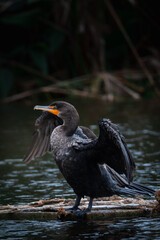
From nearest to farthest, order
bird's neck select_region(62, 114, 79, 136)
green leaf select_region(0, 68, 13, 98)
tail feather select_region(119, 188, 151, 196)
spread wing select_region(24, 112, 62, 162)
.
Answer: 1. tail feather select_region(119, 188, 151, 196)
2. bird's neck select_region(62, 114, 79, 136)
3. spread wing select_region(24, 112, 62, 162)
4. green leaf select_region(0, 68, 13, 98)

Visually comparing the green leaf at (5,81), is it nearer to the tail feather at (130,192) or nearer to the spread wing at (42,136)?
the spread wing at (42,136)

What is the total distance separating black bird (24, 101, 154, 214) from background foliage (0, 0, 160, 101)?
10194mm

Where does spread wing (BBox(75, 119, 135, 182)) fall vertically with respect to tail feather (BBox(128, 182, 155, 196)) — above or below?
above

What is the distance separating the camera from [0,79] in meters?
16.0

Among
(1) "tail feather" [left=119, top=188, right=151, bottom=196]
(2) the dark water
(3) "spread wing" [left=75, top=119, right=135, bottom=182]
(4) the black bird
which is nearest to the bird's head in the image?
(4) the black bird

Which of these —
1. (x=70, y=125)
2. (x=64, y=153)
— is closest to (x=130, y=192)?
(x=64, y=153)

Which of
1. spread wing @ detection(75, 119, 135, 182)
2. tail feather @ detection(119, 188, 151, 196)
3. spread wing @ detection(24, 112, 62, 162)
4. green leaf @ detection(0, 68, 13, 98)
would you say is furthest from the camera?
green leaf @ detection(0, 68, 13, 98)

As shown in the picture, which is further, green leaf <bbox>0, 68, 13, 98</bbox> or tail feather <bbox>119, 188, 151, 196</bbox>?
green leaf <bbox>0, 68, 13, 98</bbox>

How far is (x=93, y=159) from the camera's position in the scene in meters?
5.07

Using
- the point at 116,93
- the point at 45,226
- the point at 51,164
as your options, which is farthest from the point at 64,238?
the point at 116,93

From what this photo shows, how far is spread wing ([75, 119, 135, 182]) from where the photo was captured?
4632mm

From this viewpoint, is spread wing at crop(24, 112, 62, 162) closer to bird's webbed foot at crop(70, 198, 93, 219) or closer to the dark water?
the dark water

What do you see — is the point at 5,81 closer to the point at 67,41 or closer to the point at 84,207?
the point at 67,41

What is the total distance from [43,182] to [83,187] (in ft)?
5.47
